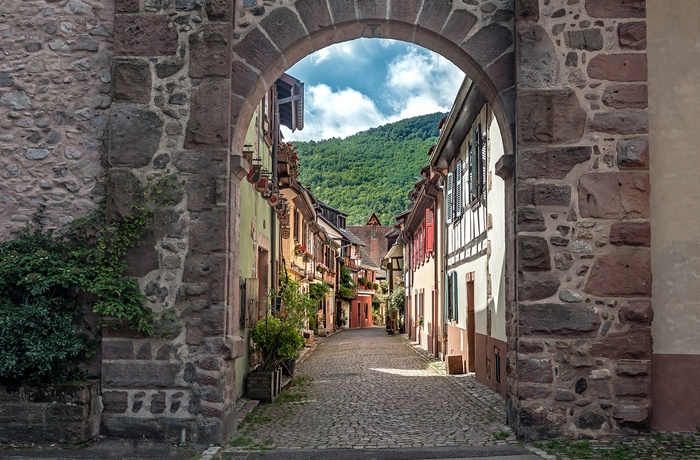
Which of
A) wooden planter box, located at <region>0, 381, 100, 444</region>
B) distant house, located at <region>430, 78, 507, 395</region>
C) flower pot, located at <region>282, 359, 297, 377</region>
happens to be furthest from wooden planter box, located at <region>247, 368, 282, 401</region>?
wooden planter box, located at <region>0, 381, 100, 444</region>

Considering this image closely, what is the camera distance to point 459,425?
7766 millimetres

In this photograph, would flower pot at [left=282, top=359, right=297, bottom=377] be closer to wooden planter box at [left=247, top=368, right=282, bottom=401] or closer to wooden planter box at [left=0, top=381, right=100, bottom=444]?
wooden planter box at [left=247, top=368, right=282, bottom=401]

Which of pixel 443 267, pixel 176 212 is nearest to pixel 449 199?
pixel 443 267

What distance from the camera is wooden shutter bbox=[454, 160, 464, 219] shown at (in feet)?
47.9

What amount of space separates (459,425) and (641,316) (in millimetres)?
2289

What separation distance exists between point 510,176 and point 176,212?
317 centimetres

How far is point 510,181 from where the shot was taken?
7.02 meters

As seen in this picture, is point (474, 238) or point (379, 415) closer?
point (379, 415)

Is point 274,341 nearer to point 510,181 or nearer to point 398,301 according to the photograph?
point 510,181

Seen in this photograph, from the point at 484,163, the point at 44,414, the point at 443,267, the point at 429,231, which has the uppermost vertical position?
the point at 484,163

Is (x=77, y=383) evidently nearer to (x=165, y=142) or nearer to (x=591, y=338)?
(x=165, y=142)

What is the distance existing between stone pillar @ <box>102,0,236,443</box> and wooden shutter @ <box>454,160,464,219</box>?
8433 millimetres

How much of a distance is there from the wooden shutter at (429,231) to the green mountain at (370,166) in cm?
5767

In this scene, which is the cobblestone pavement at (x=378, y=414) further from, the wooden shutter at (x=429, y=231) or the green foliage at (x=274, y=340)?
the wooden shutter at (x=429, y=231)
